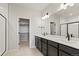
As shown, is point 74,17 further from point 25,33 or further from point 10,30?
point 25,33

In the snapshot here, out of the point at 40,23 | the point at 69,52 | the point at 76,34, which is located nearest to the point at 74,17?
the point at 76,34

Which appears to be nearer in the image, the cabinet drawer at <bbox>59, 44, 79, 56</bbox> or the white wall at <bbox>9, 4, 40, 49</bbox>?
the cabinet drawer at <bbox>59, 44, 79, 56</bbox>

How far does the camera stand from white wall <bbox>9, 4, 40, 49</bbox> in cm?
471

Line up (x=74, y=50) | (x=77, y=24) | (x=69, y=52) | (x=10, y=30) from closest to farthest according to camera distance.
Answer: (x=74, y=50) < (x=69, y=52) < (x=77, y=24) < (x=10, y=30)

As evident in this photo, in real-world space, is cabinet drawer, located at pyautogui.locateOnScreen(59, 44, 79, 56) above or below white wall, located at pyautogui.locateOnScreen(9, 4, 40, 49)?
below

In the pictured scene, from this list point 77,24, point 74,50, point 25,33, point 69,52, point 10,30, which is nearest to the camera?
point 74,50

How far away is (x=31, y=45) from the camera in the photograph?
5.35 metres

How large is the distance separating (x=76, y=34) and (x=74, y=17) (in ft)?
1.55

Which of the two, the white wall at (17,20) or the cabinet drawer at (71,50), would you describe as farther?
the white wall at (17,20)

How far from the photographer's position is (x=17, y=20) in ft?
16.2

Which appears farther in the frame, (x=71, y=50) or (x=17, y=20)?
(x=17, y=20)

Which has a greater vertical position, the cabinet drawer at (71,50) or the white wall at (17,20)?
the white wall at (17,20)

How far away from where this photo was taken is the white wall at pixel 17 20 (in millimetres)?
4711

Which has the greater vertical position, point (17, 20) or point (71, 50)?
point (17, 20)
